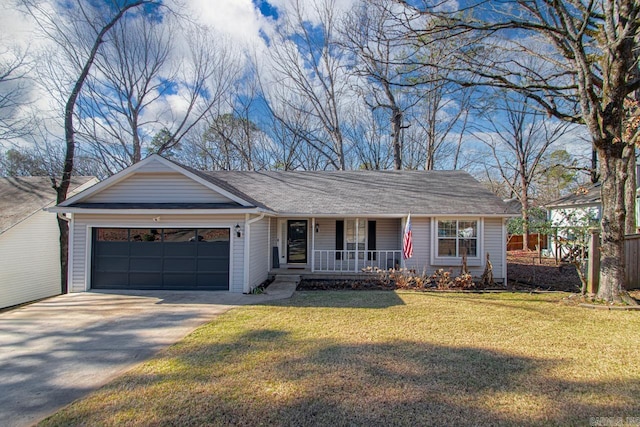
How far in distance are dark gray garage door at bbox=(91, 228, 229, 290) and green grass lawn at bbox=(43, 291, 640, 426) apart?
3.04 m

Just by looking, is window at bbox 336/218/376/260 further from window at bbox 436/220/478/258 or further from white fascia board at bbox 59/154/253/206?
white fascia board at bbox 59/154/253/206

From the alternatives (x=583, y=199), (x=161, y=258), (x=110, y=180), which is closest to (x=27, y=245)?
(x=110, y=180)

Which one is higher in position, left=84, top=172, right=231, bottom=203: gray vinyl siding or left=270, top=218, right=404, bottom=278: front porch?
left=84, top=172, right=231, bottom=203: gray vinyl siding

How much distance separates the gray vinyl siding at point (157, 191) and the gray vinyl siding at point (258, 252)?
1.90 meters

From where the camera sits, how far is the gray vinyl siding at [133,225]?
31.1 ft

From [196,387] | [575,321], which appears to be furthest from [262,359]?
[575,321]

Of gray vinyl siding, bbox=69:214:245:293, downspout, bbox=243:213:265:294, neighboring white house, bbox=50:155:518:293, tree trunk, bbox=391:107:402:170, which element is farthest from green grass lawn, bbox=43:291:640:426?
tree trunk, bbox=391:107:402:170

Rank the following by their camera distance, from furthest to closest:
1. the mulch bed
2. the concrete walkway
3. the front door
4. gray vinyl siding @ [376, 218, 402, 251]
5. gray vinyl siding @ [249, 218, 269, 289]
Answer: the front door
gray vinyl siding @ [376, 218, 402, 251]
the mulch bed
gray vinyl siding @ [249, 218, 269, 289]
the concrete walkway

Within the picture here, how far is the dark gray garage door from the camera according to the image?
962 centimetres

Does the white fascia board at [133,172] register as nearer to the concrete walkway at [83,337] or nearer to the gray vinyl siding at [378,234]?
the concrete walkway at [83,337]

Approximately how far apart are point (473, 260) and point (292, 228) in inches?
268

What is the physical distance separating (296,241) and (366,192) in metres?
3.53

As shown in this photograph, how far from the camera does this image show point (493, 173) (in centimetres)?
3019

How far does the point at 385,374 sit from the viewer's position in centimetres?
418
